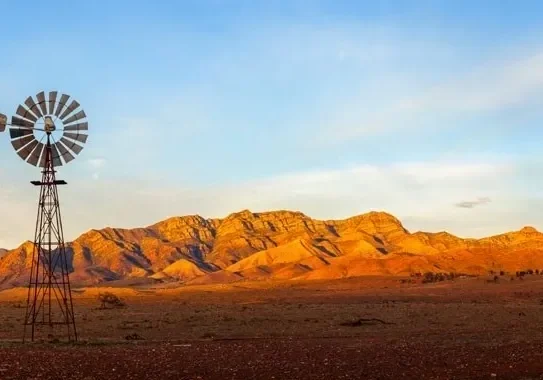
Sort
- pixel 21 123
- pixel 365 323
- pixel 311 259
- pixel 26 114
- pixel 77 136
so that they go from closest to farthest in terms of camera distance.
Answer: pixel 21 123, pixel 26 114, pixel 77 136, pixel 365 323, pixel 311 259

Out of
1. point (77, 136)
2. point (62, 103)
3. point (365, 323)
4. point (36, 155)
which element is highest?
point (62, 103)

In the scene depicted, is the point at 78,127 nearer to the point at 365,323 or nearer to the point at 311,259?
the point at 365,323

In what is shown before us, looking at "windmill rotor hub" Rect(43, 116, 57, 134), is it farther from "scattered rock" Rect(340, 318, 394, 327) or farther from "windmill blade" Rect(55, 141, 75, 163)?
"scattered rock" Rect(340, 318, 394, 327)

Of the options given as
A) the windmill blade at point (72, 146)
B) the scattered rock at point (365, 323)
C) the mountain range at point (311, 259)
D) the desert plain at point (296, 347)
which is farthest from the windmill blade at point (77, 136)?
the mountain range at point (311, 259)

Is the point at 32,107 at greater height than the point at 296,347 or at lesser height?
greater

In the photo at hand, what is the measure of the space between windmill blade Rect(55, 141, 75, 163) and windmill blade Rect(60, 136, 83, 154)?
0.17m

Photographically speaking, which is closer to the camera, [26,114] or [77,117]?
[26,114]

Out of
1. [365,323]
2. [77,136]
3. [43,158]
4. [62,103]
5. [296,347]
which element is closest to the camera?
[296,347]

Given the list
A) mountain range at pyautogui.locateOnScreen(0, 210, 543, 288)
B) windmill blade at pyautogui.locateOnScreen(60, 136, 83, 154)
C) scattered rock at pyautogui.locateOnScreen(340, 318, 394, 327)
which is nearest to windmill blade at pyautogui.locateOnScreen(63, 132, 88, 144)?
windmill blade at pyautogui.locateOnScreen(60, 136, 83, 154)

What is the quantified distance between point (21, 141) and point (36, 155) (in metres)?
0.80

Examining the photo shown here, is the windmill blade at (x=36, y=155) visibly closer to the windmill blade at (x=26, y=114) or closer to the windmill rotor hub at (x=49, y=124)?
the windmill rotor hub at (x=49, y=124)

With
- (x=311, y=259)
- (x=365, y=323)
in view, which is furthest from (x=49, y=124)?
(x=311, y=259)

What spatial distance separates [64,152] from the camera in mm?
27359

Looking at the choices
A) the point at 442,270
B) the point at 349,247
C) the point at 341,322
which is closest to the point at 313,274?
the point at 442,270
